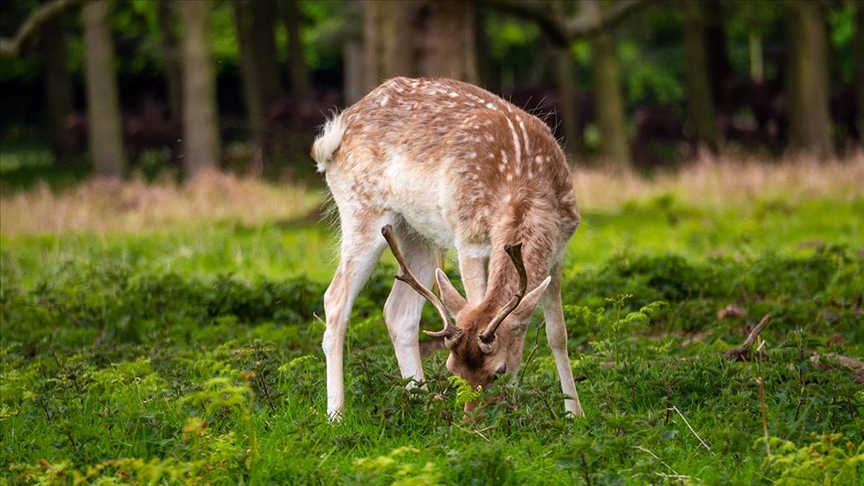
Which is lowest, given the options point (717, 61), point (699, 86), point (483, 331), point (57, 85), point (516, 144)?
point (699, 86)

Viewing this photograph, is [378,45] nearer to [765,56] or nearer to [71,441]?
[71,441]

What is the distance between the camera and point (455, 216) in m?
6.24

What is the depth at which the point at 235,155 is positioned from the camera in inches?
1057

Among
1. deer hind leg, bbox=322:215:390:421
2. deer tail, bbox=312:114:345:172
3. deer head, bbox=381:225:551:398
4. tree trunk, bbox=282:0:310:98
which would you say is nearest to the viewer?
deer head, bbox=381:225:551:398

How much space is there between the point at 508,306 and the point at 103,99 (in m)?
17.6

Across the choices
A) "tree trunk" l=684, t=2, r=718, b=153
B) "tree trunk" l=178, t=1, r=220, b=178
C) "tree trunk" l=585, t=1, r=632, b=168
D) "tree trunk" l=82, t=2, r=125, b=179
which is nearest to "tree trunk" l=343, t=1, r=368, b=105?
"tree trunk" l=178, t=1, r=220, b=178

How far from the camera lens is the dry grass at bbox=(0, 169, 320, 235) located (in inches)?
563

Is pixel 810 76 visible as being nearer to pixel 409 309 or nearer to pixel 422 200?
pixel 409 309

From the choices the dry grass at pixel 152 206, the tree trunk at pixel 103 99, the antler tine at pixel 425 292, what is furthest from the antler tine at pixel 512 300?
the tree trunk at pixel 103 99

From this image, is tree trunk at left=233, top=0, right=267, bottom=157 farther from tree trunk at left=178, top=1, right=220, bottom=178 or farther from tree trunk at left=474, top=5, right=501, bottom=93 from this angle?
tree trunk at left=178, top=1, right=220, bottom=178

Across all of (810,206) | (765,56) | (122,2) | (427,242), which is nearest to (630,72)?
(765,56)

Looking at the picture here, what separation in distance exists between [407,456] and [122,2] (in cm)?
3010

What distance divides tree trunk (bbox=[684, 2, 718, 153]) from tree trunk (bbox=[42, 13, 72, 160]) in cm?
1417

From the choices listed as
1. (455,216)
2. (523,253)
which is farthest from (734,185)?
(523,253)
